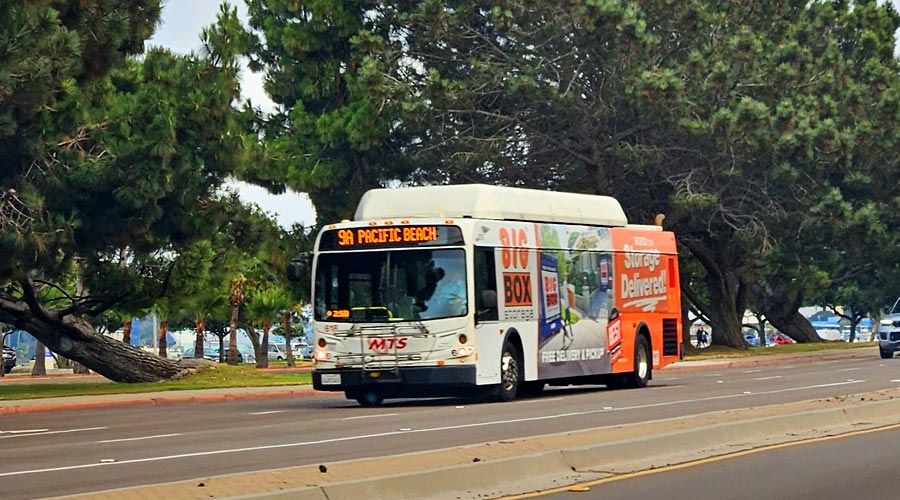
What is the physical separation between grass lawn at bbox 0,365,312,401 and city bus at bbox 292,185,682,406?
814 cm

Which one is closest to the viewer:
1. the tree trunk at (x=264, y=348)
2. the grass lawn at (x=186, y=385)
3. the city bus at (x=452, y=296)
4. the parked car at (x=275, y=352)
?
the city bus at (x=452, y=296)

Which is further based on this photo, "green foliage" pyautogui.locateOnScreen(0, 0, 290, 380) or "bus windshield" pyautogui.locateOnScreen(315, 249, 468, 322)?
"green foliage" pyautogui.locateOnScreen(0, 0, 290, 380)

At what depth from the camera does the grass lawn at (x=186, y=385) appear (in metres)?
34.3

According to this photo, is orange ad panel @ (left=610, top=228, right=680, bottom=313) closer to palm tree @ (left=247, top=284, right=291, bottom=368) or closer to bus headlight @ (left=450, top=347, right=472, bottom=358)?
bus headlight @ (left=450, top=347, right=472, bottom=358)

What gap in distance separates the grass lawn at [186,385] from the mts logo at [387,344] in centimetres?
864

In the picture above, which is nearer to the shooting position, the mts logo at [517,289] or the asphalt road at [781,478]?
the asphalt road at [781,478]

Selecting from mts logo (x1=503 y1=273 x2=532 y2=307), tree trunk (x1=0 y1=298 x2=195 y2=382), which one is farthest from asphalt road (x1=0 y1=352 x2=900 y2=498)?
tree trunk (x1=0 y1=298 x2=195 y2=382)

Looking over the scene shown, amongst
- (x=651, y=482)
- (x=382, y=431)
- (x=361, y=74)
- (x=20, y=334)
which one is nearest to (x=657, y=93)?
(x=361, y=74)

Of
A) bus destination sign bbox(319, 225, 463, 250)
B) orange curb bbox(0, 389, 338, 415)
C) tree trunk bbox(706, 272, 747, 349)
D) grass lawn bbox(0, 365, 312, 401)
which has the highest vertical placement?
bus destination sign bbox(319, 225, 463, 250)

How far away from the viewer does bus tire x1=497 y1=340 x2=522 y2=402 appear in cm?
2734

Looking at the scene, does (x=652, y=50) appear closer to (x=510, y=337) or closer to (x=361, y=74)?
(x=361, y=74)

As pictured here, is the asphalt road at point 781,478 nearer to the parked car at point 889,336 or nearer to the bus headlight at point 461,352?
the bus headlight at point 461,352

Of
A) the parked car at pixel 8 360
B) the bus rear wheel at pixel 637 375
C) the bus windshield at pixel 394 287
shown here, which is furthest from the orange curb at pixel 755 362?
the parked car at pixel 8 360

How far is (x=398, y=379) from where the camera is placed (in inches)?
1042
